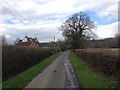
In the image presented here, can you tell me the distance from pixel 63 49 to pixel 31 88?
121 metres

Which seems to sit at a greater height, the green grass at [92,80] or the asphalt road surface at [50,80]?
the green grass at [92,80]

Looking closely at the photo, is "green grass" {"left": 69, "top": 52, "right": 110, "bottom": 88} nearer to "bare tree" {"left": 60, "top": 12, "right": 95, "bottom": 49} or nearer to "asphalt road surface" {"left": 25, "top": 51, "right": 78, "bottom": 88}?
"asphalt road surface" {"left": 25, "top": 51, "right": 78, "bottom": 88}

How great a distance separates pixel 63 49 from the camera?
13512cm

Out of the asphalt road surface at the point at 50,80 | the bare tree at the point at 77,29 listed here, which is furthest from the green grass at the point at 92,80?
the bare tree at the point at 77,29

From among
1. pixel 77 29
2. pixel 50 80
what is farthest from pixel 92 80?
pixel 77 29

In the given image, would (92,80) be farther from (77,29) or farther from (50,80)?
(77,29)

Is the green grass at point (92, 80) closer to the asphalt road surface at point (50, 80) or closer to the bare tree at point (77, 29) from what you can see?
the asphalt road surface at point (50, 80)

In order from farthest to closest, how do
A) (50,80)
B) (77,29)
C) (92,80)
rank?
(77,29) < (50,80) < (92,80)

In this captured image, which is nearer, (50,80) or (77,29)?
(50,80)

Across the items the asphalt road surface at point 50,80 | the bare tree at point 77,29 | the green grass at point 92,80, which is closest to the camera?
the green grass at point 92,80

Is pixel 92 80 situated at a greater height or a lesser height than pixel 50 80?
greater

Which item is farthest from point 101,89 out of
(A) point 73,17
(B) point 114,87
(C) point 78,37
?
(A) point 73,17

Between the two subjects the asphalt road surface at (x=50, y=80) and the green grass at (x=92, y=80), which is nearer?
the green grass at (x=92, y=80)

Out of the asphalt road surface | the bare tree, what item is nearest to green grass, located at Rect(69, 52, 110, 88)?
the asphalt road surface
